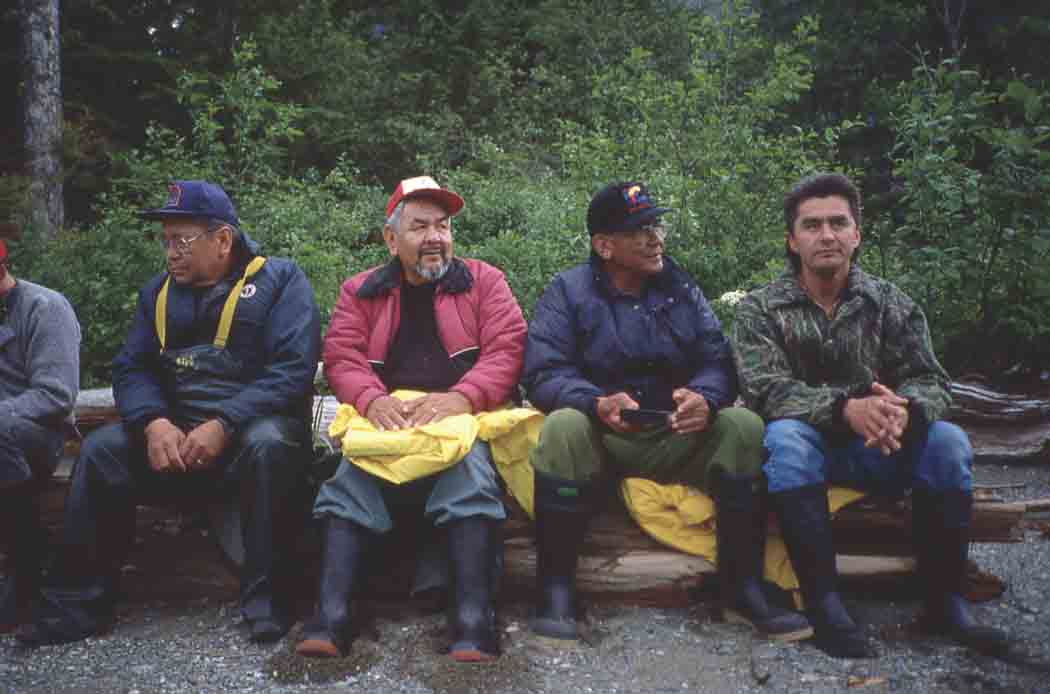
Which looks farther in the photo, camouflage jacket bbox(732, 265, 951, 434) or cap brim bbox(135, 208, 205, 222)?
cap brim bbox(135, 208, 205, 222)

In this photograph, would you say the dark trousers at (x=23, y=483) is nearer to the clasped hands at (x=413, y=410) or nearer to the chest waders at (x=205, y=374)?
the chest waders at (x=205, y=374)

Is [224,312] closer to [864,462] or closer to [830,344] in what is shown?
[830,344]

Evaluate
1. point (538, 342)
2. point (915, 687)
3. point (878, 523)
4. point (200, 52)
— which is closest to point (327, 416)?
point (538, 342)

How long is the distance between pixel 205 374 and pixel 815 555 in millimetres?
2769

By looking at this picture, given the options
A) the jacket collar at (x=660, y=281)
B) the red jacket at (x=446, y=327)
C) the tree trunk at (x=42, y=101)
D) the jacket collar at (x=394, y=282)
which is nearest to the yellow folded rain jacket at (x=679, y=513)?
the red jacket at (x=446, y=327)

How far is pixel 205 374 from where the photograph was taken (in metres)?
4.04

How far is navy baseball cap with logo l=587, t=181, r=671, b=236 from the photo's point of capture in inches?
156

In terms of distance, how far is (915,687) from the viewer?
3098 millimetres

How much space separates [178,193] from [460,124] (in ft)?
44.9

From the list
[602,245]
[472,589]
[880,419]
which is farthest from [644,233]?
[472,589]

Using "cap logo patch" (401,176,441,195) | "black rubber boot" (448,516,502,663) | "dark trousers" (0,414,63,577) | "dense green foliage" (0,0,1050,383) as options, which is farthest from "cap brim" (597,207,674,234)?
"dense green foliage" (0,0,1050,383)

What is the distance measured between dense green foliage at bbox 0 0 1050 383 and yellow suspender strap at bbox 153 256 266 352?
3.65 metres

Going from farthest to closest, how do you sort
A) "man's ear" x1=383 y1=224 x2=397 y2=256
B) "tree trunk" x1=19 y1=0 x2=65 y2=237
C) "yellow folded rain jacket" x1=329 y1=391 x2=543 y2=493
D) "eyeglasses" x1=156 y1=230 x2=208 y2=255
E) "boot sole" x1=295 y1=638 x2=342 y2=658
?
1. "tree trunk" x1=19 y1=0 x2=65 y2=237
2. "man's ear" x1=383 y1=224 x2=397 y2=256
3. "eyeglasses" x1=156 y1=230 x2=208 y2=255
4. "yellow folded rain jacket" x1=329 y1=391 x2=543 y2=493
5. "boot sole" x1=295 y1=638 x2=342 y2=658

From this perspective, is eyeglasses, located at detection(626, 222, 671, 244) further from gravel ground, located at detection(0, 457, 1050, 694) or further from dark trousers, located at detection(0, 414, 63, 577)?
dark trousers, located at detection(0, 414, 63, 577)
